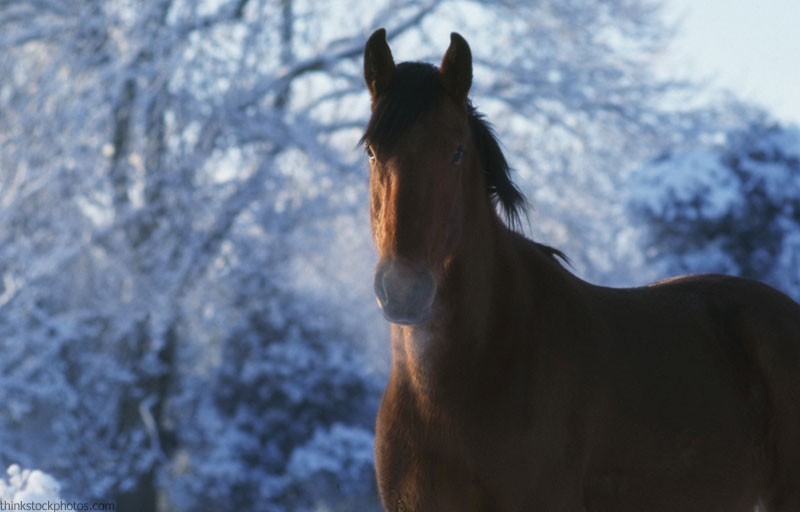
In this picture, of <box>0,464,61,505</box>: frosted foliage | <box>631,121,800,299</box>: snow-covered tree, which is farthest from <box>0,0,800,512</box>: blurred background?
<box>0,464,61,505</box>: frosted foliage

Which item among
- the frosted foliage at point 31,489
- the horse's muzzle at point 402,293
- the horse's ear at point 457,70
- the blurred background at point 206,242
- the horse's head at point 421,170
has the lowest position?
the frosted foliage at point 31,489

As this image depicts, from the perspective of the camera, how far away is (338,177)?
40.2ft

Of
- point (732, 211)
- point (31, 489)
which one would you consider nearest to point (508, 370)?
point (31, 489)

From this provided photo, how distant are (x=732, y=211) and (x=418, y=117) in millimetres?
8170

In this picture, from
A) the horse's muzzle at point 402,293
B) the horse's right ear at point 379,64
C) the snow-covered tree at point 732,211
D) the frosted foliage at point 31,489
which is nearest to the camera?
the horse's muzzle at point 402,293

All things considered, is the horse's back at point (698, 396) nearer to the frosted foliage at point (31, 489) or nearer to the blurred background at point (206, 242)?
the frosted foliage at point (31, 489)

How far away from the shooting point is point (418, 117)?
92.9 inches

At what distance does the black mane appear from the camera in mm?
2357

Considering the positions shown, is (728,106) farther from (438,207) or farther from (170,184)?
(438,207)

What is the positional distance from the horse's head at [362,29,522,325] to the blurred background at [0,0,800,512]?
6.92 meters

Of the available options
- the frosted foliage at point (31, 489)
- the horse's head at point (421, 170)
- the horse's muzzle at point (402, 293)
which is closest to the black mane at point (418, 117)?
the horse's head at point (421, 170)

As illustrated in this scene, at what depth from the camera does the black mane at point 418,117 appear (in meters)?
2.36

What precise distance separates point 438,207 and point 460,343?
14.7 inches

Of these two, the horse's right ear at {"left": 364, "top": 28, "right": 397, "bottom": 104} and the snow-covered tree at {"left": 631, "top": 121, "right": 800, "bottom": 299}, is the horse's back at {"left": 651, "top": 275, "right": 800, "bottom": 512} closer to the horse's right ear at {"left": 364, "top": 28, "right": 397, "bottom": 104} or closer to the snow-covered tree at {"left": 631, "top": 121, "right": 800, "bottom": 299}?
the horse's right ear at {"left": 364, "top": 28, "right": 397, "bottom": 104}
